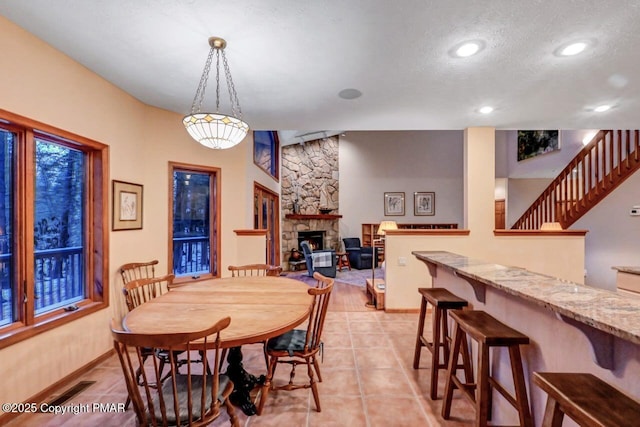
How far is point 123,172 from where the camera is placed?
289 cm

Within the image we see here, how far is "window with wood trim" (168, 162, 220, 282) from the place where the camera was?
11.6 ft

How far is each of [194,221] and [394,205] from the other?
611 cm

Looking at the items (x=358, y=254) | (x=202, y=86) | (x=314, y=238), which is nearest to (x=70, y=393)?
(x=202, y=86)

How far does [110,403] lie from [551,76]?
445cm

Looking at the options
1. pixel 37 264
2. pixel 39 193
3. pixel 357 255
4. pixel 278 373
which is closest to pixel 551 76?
pixel 278 373

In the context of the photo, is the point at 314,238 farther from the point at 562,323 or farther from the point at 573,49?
the point at 562,323

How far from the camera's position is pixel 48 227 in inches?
89.6

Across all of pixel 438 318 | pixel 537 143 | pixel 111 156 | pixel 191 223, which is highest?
pixel 537 143

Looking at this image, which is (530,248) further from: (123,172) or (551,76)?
(123,172)

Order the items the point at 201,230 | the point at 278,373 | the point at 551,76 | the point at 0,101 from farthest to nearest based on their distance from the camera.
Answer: the point at 201,230 → the point at 551,76 → the point at 278,373 → the point at 0,101

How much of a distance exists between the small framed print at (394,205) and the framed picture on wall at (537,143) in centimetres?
323

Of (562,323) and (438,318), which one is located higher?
(562,323)

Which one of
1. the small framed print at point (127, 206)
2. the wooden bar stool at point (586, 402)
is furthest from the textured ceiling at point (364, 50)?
the wooden bar stool at point (586, 402)

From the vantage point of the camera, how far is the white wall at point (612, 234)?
4453mm
